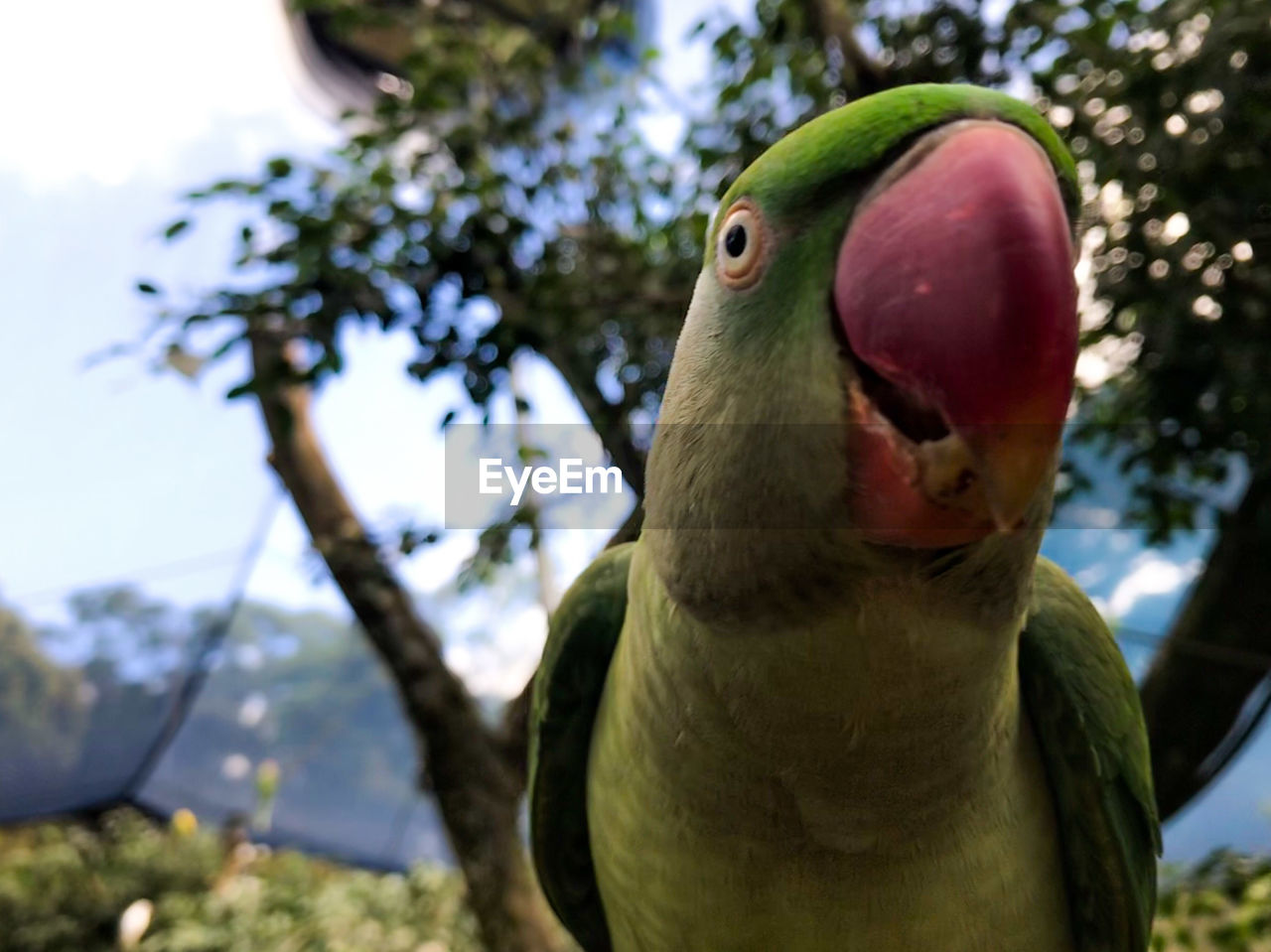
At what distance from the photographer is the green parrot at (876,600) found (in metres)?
0.37

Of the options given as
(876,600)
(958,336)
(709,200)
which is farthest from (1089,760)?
(709,200)

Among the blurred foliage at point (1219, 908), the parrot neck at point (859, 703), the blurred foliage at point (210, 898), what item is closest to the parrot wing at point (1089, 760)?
the parrot neck at point (859, 703)

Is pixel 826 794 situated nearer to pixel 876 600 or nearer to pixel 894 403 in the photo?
pixel 876 600

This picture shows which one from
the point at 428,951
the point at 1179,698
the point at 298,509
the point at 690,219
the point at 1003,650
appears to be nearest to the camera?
the point at 1003,650

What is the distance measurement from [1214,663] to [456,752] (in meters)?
1.77

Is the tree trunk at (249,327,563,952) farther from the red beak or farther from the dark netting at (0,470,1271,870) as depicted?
the dark netting at (0,470,1271,870)

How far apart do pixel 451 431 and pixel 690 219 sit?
81 centimetres

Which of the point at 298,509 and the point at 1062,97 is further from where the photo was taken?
the point at 298,509

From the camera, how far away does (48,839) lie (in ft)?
14.8

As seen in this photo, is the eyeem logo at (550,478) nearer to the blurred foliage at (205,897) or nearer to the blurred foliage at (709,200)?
the blurred foliage at (709,200)

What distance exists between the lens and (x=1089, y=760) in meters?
0.71

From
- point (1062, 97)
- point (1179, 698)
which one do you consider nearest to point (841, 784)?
point (1062, 97)

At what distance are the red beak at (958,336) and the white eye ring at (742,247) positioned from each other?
6 cm

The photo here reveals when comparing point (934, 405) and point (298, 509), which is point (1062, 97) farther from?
point (298, 509)
